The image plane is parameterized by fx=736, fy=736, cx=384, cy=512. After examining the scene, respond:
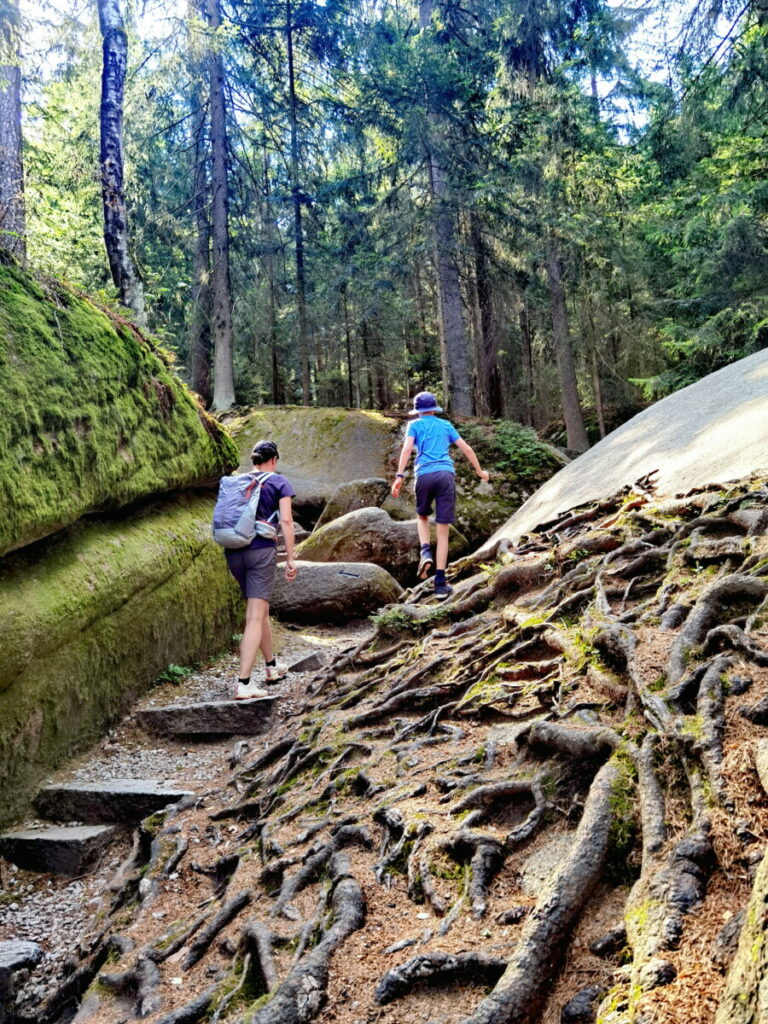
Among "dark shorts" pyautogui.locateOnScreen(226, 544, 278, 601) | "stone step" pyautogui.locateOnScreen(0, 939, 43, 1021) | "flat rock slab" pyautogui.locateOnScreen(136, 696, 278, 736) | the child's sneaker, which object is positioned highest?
"dark shorts" pyautogui.locateOnScreen(226, 544, 278, 601)

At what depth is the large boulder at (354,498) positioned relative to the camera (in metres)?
12.8

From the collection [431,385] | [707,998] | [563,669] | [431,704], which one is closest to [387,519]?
[431,704]

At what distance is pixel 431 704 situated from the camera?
4.69 metres

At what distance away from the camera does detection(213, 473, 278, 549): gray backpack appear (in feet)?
21.4

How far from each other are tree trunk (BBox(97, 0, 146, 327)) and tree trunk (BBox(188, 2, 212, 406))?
8.63m

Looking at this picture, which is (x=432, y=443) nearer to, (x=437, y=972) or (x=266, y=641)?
(x=266, y=641)

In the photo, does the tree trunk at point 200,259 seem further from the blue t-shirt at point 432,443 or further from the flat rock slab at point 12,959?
the flat rock slab at point 12,959

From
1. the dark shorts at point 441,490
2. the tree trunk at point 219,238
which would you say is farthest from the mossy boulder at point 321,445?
the dark shorts at point 441,490

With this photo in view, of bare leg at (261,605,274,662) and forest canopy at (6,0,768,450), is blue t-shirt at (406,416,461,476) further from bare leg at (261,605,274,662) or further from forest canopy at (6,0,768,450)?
forest canopy at (6,0,768,450)

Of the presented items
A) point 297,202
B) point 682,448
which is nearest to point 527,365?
point 297,202

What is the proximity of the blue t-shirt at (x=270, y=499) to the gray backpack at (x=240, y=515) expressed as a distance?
1.7 inches

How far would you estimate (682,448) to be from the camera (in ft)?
23.9

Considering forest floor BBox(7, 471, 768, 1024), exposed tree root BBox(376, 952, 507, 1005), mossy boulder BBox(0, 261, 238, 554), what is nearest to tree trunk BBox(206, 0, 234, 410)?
mossy boulder BBox(0, 261, 238, 554)

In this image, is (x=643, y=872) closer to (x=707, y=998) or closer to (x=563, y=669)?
(x=707, y=998)
